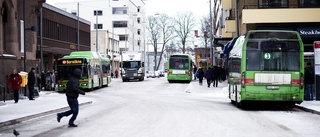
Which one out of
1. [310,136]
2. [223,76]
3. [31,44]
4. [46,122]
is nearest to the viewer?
[310,136]

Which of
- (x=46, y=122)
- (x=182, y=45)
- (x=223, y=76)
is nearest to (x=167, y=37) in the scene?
(x=182, y=45)

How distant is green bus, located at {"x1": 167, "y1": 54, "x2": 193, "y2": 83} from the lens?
167 ft

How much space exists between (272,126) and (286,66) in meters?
5.77

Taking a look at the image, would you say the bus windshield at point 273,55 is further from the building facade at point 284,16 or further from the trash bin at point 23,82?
the building facade at point 284,16

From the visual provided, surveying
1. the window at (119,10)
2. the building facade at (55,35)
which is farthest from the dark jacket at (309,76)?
the window at (119,10)

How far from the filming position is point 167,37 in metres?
107

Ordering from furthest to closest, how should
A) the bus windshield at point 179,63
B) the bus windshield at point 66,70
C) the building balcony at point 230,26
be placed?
the bus windshield at point 179,63 → the building balcony at point 230,26 → the bus windshield at point 66,70

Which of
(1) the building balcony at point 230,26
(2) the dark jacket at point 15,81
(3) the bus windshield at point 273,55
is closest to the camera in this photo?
(3) the bus windshield at point 273,55

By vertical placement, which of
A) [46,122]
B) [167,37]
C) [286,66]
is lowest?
[46,122]

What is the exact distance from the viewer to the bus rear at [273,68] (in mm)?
18719

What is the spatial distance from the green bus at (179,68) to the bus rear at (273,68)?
31.7 metres

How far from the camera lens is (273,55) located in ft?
62.3

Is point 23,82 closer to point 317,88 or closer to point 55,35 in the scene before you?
point 317,88

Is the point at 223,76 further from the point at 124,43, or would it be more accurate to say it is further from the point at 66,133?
the point at 124,43
